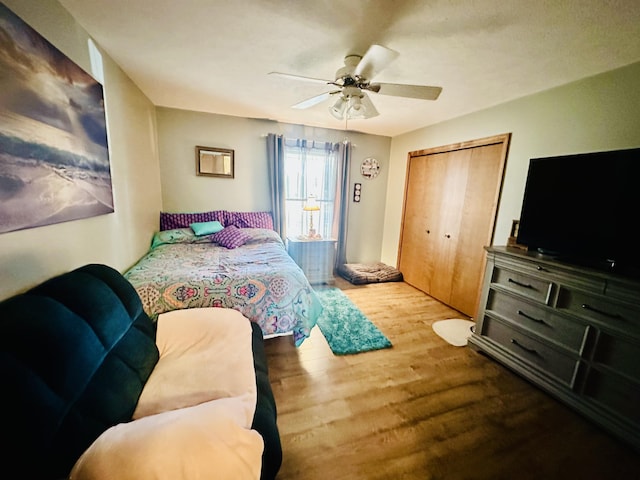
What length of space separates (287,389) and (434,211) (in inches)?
112

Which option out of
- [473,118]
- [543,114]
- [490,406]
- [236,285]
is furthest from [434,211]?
[236,285]

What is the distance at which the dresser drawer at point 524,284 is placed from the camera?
177 centimetres

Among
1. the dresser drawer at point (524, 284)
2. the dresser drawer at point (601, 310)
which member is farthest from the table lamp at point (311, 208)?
the dresser drawer at point (601, 310)

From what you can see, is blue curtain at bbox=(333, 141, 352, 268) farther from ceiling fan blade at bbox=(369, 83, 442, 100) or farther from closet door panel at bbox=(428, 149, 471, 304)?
ceiling fan blade at bbox=(369, 83, 442, 100)

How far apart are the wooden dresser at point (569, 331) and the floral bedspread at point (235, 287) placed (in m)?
1.61

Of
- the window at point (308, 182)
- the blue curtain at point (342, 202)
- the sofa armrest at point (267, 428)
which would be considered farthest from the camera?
the blue curtain at point (342, 202)

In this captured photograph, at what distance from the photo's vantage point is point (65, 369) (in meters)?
0.82

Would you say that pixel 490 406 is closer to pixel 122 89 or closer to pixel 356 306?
pixel 356 306

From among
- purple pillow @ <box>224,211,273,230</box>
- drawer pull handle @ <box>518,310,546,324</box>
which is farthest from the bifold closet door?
purple pillow @ <box>224,211,273,230</box>

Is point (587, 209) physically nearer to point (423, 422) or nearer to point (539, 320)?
point (539, 320)

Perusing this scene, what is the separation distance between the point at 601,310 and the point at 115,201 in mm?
3514

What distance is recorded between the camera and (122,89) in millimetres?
2105

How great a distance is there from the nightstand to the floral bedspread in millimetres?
1233

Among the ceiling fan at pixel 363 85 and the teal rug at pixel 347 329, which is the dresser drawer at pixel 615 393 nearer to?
the teal rug at pixel 347 329
